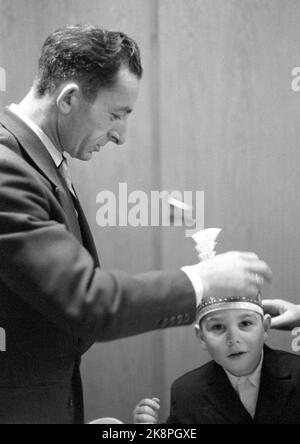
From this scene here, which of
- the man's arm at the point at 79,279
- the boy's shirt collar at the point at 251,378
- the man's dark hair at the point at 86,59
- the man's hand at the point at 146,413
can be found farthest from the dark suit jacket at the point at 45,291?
the boy's shirt collar at the point at 251,378

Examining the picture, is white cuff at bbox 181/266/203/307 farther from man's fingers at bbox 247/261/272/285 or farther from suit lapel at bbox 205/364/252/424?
suit lapel at bbox 205/364/252/424

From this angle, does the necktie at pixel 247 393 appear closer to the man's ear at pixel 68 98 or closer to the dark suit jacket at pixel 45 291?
the dark suit jacket at pixel 45 291

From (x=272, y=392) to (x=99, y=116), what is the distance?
2.41 feet

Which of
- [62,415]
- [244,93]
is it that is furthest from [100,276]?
[244,93]

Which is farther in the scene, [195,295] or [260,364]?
[260,364]

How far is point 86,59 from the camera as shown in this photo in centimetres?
104

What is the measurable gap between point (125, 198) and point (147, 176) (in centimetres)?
9

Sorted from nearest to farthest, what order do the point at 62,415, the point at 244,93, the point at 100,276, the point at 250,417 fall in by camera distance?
the point at 100,276
the point at 62,415
the point at 250,417
the point at 244,93

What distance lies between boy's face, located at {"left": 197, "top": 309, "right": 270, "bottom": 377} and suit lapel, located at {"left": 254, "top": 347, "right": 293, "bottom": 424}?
0.04 m

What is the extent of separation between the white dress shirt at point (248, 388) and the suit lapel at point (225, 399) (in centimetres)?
2

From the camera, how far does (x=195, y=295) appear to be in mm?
895

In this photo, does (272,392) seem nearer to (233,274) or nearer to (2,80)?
(233,274)

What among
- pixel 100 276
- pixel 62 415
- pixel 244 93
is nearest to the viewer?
pixel 100 276
